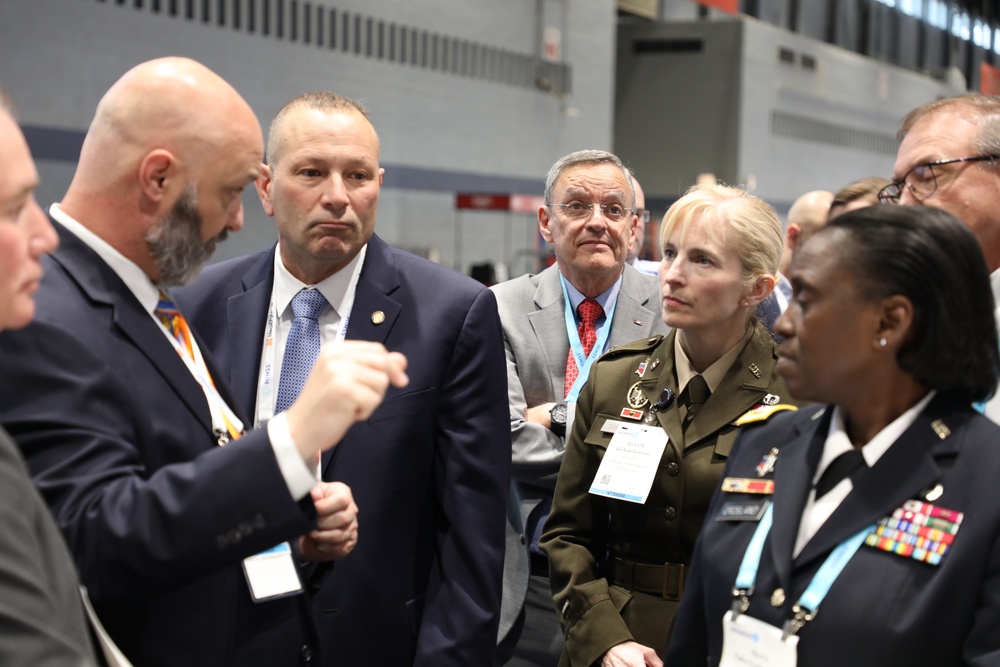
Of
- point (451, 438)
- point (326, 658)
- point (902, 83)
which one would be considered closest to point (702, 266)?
point (451, 438)

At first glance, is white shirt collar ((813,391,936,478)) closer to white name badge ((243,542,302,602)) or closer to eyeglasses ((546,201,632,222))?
white name badge ((243,542,302,602))

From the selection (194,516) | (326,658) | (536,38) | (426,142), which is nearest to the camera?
(194,516)

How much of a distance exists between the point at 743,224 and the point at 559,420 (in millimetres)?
860

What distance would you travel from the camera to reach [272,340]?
244 centimetres

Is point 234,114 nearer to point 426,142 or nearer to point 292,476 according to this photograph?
point 292,476

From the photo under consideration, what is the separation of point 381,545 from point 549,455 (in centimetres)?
88

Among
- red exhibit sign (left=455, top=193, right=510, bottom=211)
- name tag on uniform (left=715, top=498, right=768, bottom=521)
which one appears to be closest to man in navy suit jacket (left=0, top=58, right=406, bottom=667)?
name tag on uniform (left=715, top=498, right=768, bottom=521)

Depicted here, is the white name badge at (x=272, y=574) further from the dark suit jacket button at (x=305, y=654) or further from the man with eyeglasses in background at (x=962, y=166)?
the man with eyeglasses in background at (x=962, y=166)

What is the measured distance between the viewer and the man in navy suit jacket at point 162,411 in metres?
1.43

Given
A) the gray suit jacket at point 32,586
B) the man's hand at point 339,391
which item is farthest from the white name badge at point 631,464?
the gray suit jacket at point 32,586

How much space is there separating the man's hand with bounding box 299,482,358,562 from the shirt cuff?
12 cm

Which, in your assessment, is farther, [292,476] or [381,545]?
[381,545]

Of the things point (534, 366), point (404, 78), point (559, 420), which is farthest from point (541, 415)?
point (404, 78)

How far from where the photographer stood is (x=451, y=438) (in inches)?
91.7
